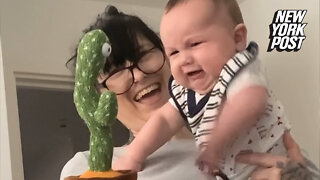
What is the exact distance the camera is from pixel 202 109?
610 mm

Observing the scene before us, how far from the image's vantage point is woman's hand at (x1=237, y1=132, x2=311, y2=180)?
590mm

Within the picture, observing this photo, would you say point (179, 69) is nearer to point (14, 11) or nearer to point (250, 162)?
point (250, 162)

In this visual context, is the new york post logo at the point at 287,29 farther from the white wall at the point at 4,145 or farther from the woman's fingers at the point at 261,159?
the white wall at the point at 4,145

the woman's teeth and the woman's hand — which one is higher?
the woman's teeth

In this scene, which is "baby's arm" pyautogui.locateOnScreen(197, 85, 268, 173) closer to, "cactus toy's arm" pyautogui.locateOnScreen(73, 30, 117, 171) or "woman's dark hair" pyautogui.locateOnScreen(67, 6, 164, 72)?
"cactus toy's arm" pyautogui.locateOnScreen(73, 30, 117, 171)

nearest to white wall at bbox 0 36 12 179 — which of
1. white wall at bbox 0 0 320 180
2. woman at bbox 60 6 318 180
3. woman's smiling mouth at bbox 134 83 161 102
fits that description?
white wall at bbox 0 0 320 180

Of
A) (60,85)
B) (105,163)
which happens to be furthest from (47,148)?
(105,163)

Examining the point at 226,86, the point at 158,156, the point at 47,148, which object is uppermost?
the point at 226,86

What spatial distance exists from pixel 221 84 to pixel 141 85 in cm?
20

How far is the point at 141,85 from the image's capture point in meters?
0.76

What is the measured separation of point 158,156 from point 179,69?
173 millimetres

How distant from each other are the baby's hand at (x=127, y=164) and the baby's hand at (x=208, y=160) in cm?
9

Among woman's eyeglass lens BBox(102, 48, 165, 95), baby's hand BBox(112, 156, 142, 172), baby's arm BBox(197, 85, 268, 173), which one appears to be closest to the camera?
baby's arm BBox(197, 85, 268, 173)

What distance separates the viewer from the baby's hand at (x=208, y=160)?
0.58 m
